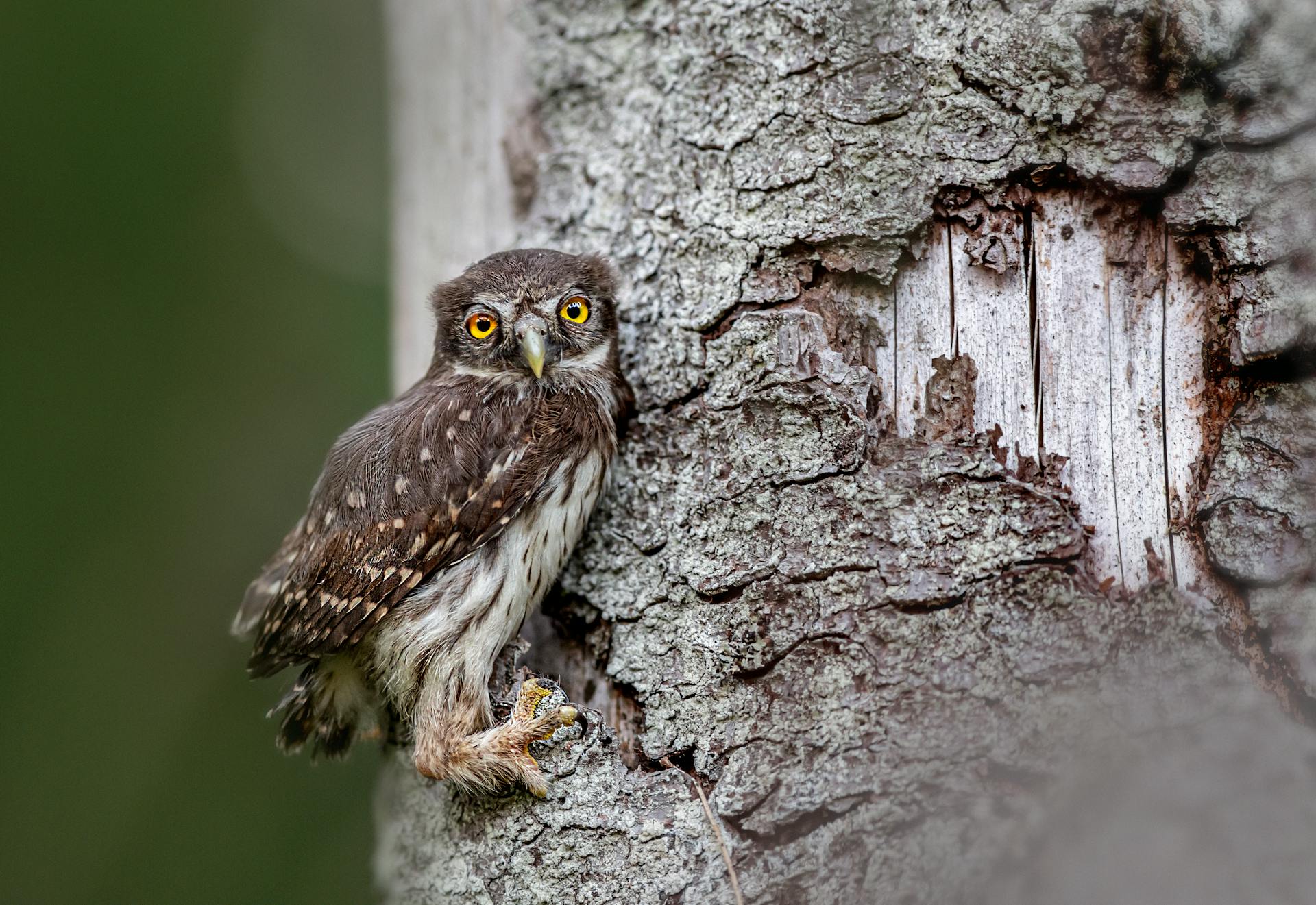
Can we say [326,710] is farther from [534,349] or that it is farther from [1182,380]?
[1182,380]

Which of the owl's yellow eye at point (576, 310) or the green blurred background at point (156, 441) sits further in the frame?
the green blurred background at point (156, 441)

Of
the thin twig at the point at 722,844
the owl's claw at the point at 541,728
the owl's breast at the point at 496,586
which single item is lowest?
the thin twig at the point at 722,844

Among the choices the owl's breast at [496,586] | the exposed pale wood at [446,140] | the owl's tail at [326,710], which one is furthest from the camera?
the exposed pale wood at [446,140]

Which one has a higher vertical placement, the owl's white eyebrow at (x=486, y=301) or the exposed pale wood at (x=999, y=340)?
the owl's white eyebrow at (x=486, y=301)

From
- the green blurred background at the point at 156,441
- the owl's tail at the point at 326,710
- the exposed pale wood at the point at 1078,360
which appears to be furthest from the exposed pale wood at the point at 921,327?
the green blurred background at the point at 156,441

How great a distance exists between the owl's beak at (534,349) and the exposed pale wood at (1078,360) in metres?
1.46

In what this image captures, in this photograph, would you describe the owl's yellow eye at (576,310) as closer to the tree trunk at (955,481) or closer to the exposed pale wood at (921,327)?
the tree trunk at (955,481)

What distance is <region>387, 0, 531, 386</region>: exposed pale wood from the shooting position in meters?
3.33

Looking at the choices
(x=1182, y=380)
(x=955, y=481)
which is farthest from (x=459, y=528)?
(x=1182, y=380)

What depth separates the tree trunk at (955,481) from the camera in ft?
7.09

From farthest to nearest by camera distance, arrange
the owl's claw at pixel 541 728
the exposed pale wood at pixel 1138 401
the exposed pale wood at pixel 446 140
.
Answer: the exposed pale wood at pixel 446 140 < the owl's claw at pixel 541 728 < the exposed pale wood at pixel 1138 401

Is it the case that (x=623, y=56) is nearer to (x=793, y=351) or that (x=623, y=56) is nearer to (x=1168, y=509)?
(x=793, y=351)

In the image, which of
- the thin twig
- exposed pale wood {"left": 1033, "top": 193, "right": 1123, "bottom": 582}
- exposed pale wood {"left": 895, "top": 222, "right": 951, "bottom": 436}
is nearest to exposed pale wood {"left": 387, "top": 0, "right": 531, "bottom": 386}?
exposed pale wood {"left": 895, "top": 222, "right": 951, "bottom": 436}

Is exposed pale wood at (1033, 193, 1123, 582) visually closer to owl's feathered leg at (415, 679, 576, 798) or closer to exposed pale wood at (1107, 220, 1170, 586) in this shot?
exposed pale wood at (1107, 220, 1170, 586)
